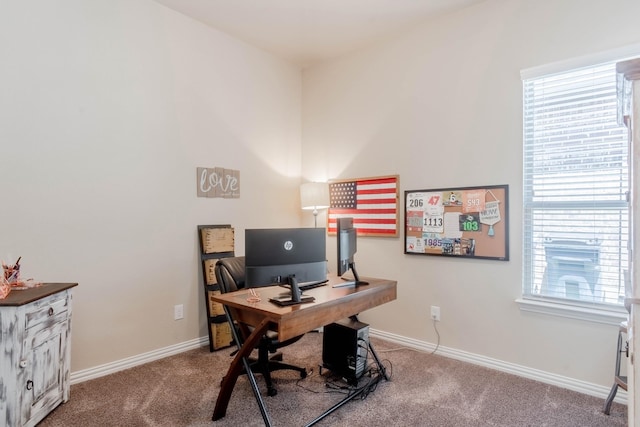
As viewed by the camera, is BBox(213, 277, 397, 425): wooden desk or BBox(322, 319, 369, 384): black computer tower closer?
BBox(213, 277, 397, 425): wooden desk

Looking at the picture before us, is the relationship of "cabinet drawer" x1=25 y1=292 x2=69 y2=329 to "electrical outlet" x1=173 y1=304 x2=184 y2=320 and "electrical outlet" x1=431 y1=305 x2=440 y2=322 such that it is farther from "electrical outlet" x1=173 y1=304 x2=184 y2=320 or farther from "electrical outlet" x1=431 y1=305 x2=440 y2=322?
"electrical outlet" x1=431 y1=305 x2=440 y2=322

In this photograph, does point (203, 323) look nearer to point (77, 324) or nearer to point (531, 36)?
point (77, 324)

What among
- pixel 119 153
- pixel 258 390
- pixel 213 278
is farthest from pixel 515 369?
pixel 119 153

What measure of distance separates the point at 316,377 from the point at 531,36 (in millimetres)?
2968

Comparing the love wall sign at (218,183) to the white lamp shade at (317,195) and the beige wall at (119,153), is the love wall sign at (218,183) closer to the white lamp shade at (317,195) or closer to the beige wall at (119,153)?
the beige wall at (119,153)

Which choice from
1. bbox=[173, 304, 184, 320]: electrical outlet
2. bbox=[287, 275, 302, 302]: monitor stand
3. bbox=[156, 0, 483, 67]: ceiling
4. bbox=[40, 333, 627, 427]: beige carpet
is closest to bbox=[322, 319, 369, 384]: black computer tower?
bbox=[40, 333, 627, 427]: beige carpet

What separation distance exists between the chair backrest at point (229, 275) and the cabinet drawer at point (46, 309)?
0.93m

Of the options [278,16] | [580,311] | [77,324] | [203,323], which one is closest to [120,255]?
[77,324]

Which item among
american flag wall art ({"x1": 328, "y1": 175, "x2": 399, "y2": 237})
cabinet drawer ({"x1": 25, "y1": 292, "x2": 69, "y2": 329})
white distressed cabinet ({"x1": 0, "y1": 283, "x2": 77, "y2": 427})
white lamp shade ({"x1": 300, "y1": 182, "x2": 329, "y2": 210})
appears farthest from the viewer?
white lamp shade ({"x1": 300, "y1": 182, "x2": 329, "y2": 210})

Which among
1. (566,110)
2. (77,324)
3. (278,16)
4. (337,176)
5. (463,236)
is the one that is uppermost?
(278,16)

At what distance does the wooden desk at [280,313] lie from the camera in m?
1.87

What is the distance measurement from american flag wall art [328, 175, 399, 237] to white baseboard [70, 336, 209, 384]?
5.74 feet

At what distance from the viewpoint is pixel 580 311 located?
96.4 inches

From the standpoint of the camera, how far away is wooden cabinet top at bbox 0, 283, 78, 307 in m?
1.86
